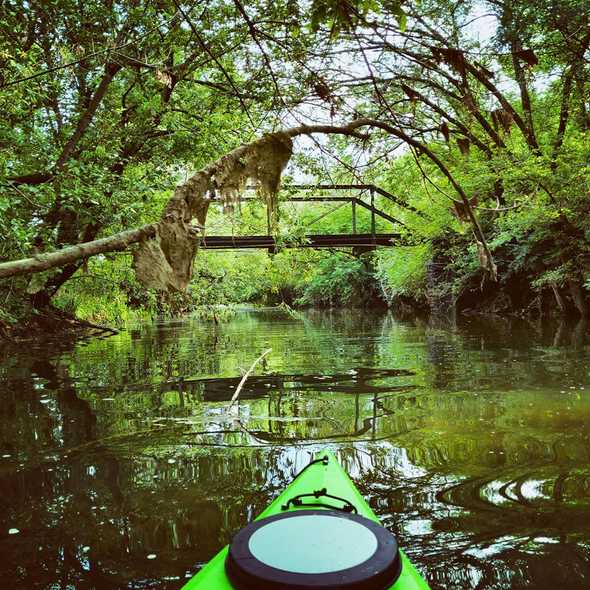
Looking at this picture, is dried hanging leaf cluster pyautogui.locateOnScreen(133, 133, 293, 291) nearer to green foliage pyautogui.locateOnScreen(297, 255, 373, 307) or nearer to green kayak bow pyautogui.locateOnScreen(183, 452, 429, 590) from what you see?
green kayak bow pyautogui.locateOnScreen(183, 452, 429, 590)

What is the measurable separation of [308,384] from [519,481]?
383 centimetres

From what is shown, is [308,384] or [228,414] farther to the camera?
[308,384]

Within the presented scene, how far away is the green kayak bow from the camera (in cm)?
156

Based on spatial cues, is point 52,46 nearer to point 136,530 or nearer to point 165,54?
point 165,54

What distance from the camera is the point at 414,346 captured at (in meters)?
11.2

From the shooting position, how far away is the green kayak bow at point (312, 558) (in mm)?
1564

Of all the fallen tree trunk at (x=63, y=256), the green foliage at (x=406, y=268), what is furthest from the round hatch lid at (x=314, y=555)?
the green foliage at (x=406, y=268)

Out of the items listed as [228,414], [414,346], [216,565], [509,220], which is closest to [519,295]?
[509,220]

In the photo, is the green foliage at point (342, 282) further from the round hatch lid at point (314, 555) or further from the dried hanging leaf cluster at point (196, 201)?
the round hatch lid at point (314, 555)

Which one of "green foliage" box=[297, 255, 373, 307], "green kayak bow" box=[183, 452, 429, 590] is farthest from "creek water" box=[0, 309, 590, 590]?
"green foliage" box=[297, 255, 373, 307]

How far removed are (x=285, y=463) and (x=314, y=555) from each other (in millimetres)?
2191

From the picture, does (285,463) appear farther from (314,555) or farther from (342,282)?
(342,282)

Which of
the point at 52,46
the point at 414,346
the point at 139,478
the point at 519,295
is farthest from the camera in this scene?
the point at 519,295

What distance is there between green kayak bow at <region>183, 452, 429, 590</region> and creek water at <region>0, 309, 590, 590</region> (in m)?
0.70
